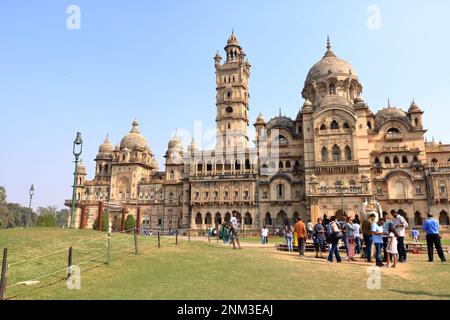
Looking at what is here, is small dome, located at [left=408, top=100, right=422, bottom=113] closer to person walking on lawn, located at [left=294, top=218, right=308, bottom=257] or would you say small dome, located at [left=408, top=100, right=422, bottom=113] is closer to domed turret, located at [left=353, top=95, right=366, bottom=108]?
domed turret, located at [left=353, top=95, right=366, bottom=108]

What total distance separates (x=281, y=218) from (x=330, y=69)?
24.3 m

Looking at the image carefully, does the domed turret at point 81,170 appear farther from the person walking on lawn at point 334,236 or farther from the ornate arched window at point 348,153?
the person walking on lawn at point 334,236

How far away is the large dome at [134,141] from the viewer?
62.0 m

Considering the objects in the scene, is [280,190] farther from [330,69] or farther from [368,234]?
[368,234]

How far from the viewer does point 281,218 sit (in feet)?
153

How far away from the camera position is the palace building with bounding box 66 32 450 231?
4253cm

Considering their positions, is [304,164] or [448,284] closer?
[448,284]

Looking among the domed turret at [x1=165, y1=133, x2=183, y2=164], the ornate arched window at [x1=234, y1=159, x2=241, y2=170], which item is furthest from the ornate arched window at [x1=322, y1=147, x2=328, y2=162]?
the domed turret at [x1=165, y1=133, x2=183, y2=164]

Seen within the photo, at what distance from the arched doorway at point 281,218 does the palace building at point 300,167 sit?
0.14 meters

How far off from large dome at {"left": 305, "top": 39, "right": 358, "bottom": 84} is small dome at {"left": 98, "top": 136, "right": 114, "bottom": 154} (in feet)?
134
